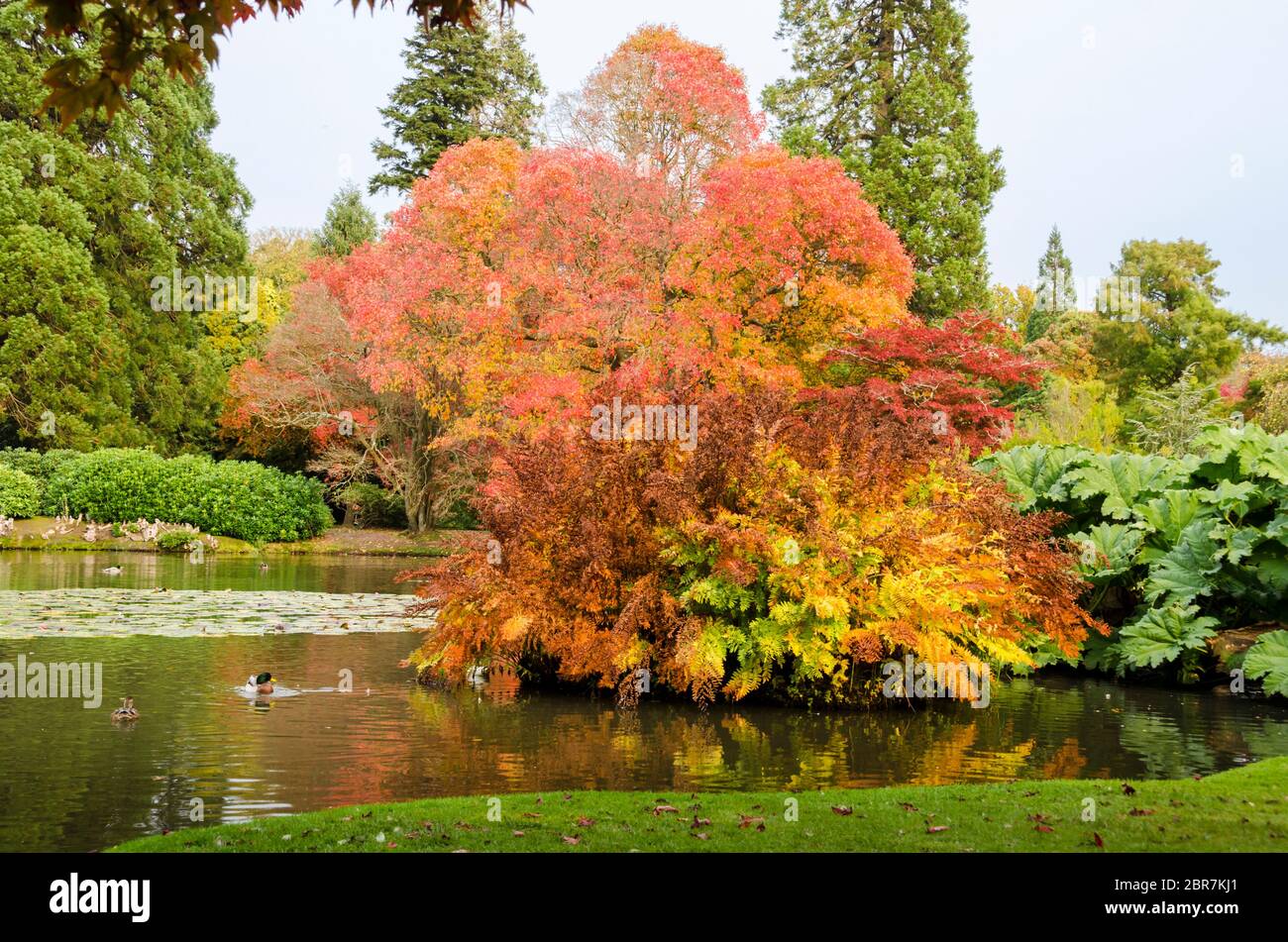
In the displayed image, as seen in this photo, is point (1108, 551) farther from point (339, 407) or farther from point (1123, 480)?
point (339, 407)

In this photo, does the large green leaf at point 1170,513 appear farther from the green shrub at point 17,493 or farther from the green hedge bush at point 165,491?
the green shrub at point 17,493

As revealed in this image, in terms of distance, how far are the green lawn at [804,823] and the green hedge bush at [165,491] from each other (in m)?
23.6

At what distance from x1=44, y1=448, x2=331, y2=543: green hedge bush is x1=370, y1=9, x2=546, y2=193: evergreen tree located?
14272 millimetres

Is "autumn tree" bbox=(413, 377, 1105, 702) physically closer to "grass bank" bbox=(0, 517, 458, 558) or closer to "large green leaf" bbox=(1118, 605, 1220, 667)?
"large green leaf" bbox=(1118, 605, 1220, 667)

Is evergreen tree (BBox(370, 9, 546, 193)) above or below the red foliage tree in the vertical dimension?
above

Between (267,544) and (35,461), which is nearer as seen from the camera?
(35,461)

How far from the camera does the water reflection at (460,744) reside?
609cm

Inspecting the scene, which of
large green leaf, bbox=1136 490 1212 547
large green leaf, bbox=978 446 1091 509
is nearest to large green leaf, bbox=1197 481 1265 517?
large green leaf, bbox=1136 490 1212 547

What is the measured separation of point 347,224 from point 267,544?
1751cm

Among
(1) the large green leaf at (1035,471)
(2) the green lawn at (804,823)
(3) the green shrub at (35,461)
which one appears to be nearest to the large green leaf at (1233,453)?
(1) the large green leaf at (1035,471)

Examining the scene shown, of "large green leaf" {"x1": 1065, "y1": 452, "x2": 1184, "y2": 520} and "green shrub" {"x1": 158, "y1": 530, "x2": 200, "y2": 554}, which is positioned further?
"green shrub" {"x1": 158, "y1": 530, "x2": 200, "y2": 554}

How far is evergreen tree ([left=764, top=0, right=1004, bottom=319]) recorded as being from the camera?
98.1ft

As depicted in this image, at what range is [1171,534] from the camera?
37.9ft

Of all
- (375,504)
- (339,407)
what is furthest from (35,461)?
(375,504)
